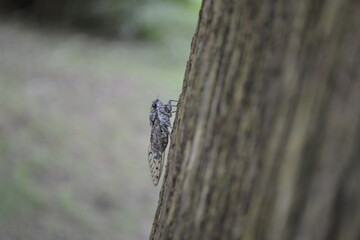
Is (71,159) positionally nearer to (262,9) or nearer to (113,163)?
(113,163)

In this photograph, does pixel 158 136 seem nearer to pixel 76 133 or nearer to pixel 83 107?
pixel 76 133

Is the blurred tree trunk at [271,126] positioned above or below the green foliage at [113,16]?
below

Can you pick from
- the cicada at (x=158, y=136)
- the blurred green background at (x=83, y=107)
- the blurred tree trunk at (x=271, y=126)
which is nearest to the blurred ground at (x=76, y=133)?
the blurred green background at (x=83, y=107)

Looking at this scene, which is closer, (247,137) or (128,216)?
(247,137)

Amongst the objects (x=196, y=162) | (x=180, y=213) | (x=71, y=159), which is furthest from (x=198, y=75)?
(x=71, y=159)

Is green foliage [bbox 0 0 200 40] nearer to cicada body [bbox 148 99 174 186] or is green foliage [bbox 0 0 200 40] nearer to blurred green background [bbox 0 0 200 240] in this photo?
blurred green background [bbox 0 0 200 240]

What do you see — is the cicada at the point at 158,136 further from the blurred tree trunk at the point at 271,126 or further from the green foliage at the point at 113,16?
the green foliage at the point at 113,16
